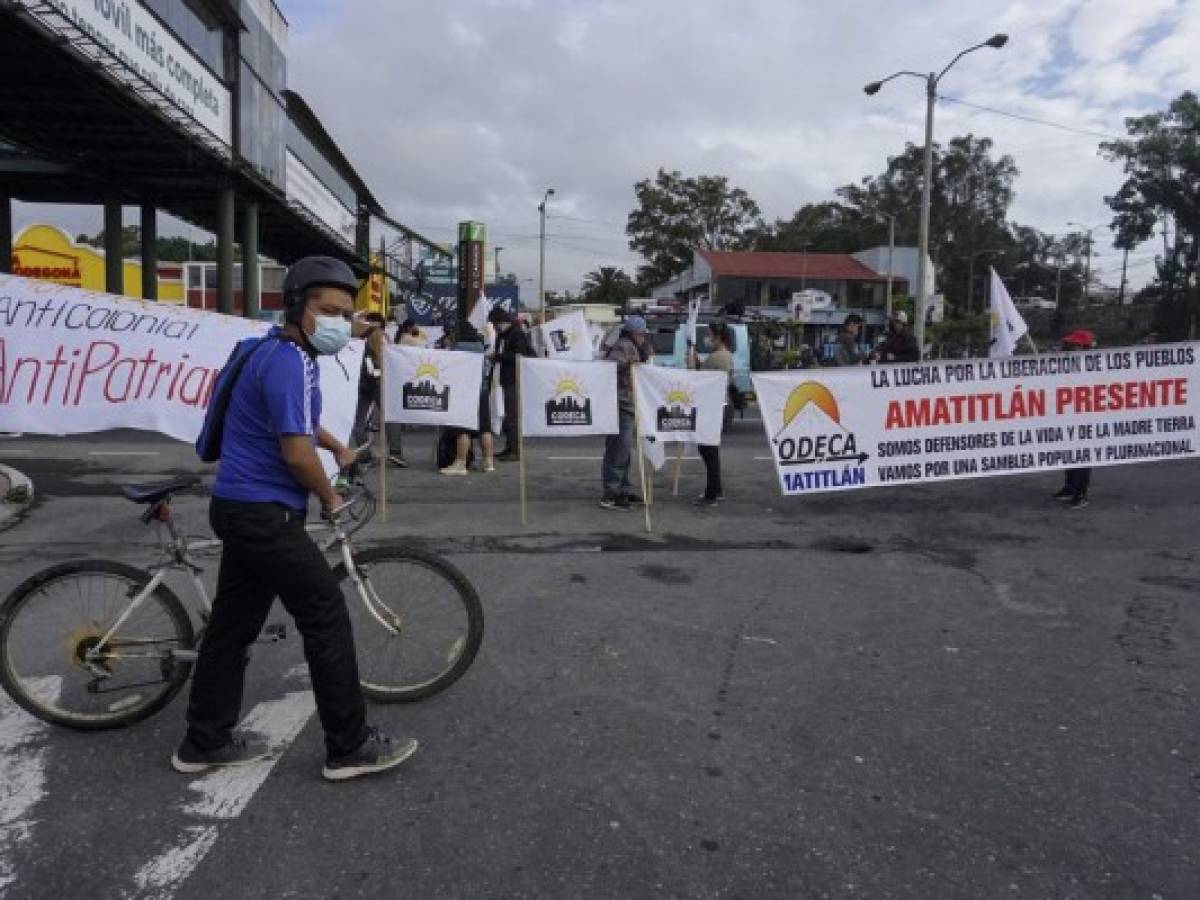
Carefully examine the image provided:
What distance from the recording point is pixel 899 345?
1320cm

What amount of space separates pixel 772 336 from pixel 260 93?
14793 mm

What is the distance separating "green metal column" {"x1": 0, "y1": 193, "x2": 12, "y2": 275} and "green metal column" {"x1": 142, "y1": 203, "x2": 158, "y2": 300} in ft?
8.67

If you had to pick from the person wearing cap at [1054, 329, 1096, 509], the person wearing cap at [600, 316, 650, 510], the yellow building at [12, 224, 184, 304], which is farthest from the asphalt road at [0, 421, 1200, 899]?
the yellow building at [12, 224, 184, 304]

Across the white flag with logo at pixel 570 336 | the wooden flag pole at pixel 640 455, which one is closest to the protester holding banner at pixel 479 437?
the white flag with logo at pixel 570 336

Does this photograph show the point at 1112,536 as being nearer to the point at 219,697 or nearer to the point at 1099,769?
the point at 1099,769

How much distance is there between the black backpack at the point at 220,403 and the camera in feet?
11.4

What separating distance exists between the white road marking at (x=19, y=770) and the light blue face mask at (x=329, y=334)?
181cm

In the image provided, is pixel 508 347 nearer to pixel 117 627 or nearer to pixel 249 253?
pixel 117 627

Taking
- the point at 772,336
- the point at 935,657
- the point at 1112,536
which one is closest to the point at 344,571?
the point at 935,657

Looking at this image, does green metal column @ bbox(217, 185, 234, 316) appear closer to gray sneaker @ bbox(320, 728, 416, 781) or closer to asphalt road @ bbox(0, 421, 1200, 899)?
asphalt road @ bbox(0, 421, 1200, 899)

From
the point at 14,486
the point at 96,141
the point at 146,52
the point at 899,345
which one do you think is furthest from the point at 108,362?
the point at 96,141

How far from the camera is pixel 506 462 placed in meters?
11.9

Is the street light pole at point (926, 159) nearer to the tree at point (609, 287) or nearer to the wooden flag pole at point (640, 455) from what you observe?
the wooden flag pole at point (640, 455)

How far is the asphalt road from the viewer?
Result: 118 inches
